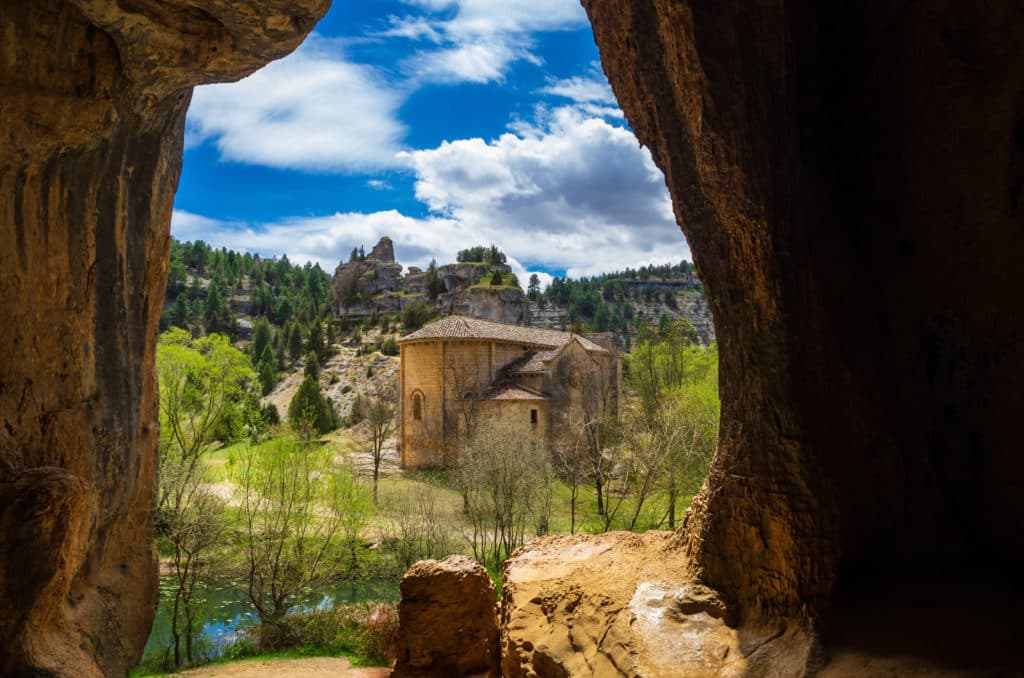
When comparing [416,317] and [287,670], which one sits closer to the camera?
[287,670]

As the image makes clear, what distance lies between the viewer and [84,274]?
21.5 ft

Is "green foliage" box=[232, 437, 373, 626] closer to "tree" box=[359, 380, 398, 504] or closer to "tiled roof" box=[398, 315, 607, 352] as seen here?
"tree" box=[359, 380, 398, 504]

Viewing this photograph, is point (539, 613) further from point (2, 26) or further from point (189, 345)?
point (189, 345)

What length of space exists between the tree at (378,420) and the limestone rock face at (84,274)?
57.2 ft

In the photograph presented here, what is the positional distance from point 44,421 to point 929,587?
8.32 meters

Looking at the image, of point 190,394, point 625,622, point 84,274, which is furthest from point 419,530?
point 84,274

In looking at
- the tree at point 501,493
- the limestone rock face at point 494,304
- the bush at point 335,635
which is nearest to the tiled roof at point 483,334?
the tree at point 501,493

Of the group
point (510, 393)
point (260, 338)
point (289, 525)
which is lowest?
point (289, 525)

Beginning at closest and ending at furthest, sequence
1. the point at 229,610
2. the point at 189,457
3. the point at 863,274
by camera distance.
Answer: the point at 863,274
the point at 189,457
the point at 229,610

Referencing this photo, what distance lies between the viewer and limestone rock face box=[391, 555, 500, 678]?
9.30 metres

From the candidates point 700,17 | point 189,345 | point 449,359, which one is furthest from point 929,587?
point 449,359

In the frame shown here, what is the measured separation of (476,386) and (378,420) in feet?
20.8

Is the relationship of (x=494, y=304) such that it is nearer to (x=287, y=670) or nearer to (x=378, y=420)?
(x=378, y=420)

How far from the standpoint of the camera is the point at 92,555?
294 inches
